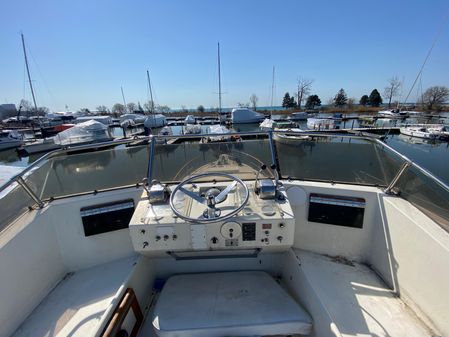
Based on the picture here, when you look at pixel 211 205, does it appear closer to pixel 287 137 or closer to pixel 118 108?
pixel 287 137

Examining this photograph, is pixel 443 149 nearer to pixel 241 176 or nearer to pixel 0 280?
pixel 241 176

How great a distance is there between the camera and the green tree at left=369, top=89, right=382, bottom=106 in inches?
2009

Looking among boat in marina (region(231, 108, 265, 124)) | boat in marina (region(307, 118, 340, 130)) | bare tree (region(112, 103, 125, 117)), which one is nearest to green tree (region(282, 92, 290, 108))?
boat in marina (region(231, 108, 265, 124))

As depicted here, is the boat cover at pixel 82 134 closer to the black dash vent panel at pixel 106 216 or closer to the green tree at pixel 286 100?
the black dash vent panel at pixel 106 216

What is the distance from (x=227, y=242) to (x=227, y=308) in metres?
0.59

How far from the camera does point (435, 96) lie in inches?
1463

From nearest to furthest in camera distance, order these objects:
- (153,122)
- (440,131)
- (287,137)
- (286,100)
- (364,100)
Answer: (287,137) → (440,131) → (153,122) → (364,100) → (286,100)

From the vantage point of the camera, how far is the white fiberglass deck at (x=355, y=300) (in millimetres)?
1459

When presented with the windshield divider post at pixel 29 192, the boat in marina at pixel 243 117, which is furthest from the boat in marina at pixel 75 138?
the boat in marina at pixel 243 117

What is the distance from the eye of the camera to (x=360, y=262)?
7.07 feet

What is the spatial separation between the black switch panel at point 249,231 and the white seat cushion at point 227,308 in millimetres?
620

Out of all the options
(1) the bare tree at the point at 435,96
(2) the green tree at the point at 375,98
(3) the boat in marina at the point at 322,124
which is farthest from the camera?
(2) the green tree at the point at 375,98

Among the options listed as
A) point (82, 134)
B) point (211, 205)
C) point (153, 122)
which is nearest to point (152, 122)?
point (153, 122)

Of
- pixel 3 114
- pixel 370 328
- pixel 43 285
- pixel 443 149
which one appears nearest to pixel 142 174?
pixel 43 285
